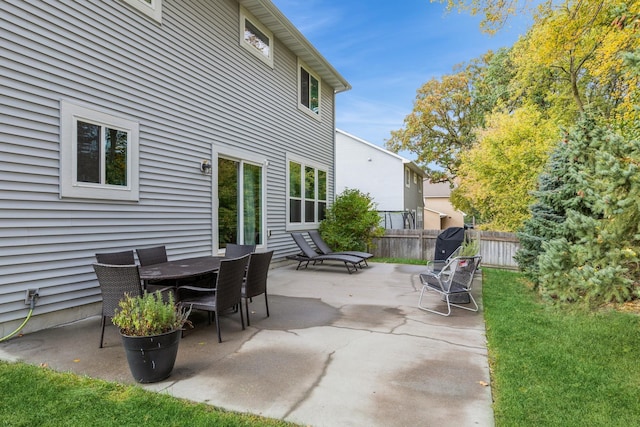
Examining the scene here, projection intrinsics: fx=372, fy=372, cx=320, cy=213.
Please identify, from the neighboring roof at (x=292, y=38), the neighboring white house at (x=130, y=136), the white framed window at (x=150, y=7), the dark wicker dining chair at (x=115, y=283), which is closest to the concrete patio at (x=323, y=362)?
the dark wicker dining chair at (x=115, y=283)

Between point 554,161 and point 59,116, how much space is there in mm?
8438

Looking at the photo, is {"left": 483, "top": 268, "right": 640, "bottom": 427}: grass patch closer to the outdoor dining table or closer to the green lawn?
the green lawn

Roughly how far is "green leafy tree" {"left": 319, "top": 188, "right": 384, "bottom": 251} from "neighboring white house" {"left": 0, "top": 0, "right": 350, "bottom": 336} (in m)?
2.13

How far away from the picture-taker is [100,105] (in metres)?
5.13

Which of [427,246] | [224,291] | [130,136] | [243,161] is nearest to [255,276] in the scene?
[224,291]

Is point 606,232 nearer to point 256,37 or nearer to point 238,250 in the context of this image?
point 238,250

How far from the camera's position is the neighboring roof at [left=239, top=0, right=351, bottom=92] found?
8266 mm

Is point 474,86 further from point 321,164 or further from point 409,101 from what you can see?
point 321,164

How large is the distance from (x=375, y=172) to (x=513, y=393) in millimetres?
18126

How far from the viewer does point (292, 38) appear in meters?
9.60

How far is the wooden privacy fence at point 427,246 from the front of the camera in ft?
34.5

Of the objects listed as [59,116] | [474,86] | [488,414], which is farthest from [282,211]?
[474,86]

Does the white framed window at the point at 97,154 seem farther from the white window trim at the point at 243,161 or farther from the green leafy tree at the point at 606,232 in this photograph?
the green leafy tree at the point at 606,232

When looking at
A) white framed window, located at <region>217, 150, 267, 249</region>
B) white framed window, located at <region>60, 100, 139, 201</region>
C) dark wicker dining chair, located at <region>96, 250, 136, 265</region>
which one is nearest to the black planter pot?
dark wicker dining chair, located at <region>96, 250, 136, 265</region>
